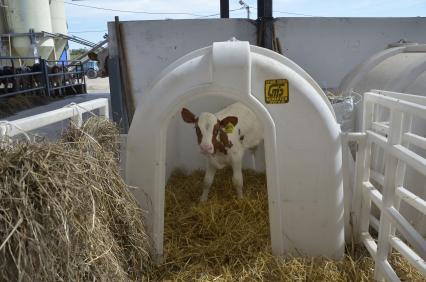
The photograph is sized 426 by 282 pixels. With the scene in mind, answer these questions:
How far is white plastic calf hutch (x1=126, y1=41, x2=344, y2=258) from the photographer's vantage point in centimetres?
254

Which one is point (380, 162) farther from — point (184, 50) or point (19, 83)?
point (19, 83)

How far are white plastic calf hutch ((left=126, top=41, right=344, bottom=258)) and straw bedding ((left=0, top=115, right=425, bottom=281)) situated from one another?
19 cm

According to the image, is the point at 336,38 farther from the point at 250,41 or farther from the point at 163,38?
the point at 163,38

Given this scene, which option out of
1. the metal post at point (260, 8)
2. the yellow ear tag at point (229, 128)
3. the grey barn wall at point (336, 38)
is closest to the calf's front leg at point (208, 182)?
the yellow ear tag at point (229, 128)

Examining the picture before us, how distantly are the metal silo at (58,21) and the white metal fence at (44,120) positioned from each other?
2225cm

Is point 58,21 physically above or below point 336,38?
above

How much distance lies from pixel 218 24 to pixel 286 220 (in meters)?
3.00

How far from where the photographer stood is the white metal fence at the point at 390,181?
6.80ft

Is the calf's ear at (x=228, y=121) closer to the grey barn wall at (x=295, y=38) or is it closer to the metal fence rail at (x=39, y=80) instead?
the grey barn wall at (x=295, y=38)

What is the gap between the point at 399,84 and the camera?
3.30 meters

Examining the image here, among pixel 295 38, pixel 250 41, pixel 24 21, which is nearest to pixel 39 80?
pixel 24 21

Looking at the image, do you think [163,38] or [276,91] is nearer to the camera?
[276,91]

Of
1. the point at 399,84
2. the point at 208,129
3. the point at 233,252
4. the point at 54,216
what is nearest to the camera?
the point at 54,216

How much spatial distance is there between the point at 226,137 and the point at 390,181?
177 centimetres
